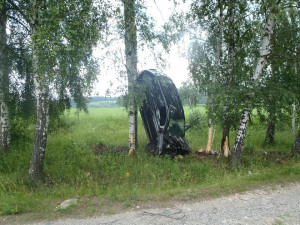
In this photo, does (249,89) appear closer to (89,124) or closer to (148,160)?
(148,160)

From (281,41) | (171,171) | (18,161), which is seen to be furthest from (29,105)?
(281,41)

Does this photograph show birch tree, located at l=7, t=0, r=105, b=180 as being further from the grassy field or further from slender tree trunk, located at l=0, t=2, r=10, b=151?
slender tree trunk, located at l=0, t=2, r=10, b=151

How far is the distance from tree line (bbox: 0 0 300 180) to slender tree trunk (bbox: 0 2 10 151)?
0.03 meters

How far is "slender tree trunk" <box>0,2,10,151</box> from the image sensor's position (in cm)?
852

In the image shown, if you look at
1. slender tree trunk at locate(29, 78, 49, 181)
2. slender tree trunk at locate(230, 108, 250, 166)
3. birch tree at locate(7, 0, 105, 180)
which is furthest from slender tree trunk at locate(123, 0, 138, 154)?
slender tree trunk at locate(230, 108, 250, 166)

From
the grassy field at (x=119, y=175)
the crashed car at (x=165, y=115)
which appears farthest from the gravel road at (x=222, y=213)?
the crashed car at (x=165, y=115)

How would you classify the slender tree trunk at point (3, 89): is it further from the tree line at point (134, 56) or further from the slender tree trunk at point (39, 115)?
the slender tree trunk at point (39, 115)

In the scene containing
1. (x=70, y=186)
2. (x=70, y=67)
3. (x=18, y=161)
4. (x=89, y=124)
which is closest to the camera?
(x=70, y=67)

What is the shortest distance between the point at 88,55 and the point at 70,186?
A: 3878mm

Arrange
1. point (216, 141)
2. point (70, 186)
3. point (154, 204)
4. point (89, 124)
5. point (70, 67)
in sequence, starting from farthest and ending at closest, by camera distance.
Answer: point (89, 124) < point (216, 141) < point (70, 186) < point (70, 67) < point (154, 204)

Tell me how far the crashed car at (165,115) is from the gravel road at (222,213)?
156 inches

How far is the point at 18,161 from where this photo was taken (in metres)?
8.63

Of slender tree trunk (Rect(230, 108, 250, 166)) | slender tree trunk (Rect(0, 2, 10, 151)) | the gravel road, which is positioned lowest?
the gravel road

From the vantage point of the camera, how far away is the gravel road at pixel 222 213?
4.56 m
